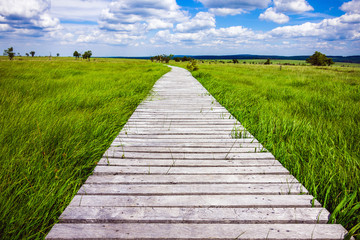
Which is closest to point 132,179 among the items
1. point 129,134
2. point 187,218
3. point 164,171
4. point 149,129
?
point 164,171

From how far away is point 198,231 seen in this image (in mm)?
1351

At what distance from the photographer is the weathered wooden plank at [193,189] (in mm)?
1727

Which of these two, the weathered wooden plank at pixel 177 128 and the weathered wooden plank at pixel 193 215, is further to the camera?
the weathered wooden plank at pixel 177 128

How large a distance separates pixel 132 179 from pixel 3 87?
5.56 meters

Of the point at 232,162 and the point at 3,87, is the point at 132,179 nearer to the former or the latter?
the point at 232,162

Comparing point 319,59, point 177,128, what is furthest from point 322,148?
point 319,59

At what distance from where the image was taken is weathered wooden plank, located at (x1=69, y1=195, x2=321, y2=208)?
1581mm

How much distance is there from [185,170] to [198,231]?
780 mm

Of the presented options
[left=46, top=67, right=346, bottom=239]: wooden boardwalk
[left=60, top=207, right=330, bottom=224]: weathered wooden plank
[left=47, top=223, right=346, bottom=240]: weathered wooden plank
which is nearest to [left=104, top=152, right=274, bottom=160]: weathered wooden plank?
[left=46, top=67, right=346, bottom=239]: wooden boardwalk

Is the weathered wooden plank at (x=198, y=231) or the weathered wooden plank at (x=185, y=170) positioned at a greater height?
the weathered wooden plank at (x=185, y=170)

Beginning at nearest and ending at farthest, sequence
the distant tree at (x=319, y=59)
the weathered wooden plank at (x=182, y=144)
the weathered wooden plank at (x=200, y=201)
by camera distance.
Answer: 1. the weathered wooden plank at (x=200, y=201)
2. the weathered wooden plank at (x=182, y=144)
3. the distant tree at (x=319, y=59)

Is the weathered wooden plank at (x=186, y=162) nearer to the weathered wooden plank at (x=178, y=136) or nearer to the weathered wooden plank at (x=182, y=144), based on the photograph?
the weathered wooden plank at (x=182, y=144)

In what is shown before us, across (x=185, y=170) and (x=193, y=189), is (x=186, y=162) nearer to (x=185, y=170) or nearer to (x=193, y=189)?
(x=185, y=170)

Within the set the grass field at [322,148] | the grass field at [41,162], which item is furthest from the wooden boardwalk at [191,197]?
the grass field at [322,148]
